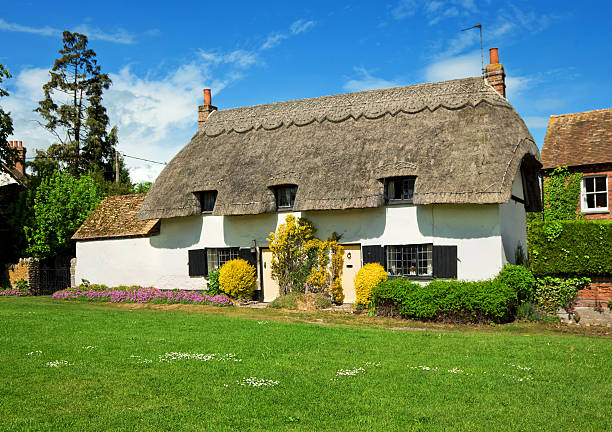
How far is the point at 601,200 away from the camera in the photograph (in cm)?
2398

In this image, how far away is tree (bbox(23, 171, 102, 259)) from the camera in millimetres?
23984

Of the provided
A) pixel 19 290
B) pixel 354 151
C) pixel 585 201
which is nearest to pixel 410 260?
pixel 354 151

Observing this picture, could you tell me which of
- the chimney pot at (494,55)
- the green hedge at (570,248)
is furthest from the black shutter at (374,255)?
the chimney pot at (494,55)

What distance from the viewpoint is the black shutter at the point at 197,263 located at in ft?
67.2

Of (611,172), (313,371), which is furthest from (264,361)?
(611,172)

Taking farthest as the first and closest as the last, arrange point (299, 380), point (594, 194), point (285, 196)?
point (594, 194), point (285, 196), point (299, 380)

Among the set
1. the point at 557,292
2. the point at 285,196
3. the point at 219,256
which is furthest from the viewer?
the point at 219,256

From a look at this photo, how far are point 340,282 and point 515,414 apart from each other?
11.9 meters

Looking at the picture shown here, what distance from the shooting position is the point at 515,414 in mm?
6340

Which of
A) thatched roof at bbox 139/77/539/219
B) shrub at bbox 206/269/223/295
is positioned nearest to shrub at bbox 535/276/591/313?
thatched roof at bbox 139/77/539/219

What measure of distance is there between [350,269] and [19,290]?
15.2 m

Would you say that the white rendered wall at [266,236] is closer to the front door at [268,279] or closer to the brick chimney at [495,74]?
the front door at [268,279]

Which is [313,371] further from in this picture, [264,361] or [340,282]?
[340,282]

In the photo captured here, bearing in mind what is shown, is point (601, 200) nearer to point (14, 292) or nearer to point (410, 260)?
point (410, 260)
